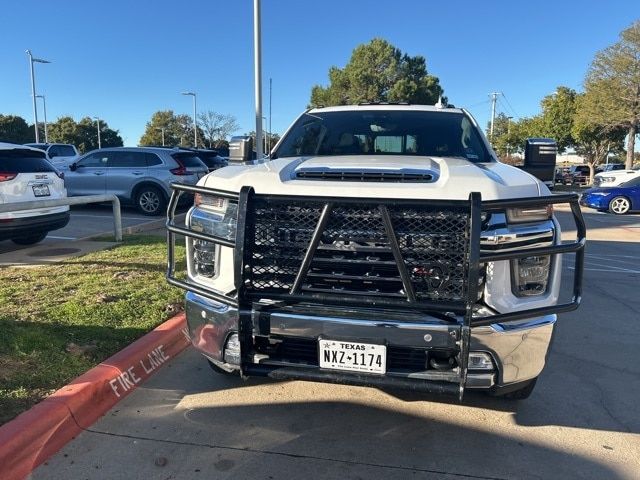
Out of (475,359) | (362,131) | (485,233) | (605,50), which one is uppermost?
(605,50)

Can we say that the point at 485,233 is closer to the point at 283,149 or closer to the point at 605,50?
the point at 283,149

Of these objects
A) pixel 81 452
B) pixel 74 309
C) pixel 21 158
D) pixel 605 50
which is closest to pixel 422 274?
pixel 81 452

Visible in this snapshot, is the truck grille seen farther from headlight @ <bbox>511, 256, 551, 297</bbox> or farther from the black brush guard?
headlight @ <bbox>511, 256, 551, 297</bbox>

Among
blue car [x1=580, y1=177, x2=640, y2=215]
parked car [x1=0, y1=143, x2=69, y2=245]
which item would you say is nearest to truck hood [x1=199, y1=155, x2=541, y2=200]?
parked car [x1=0, y1=143, x2=69, y2=245]

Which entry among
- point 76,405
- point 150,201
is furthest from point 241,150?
point 150,201

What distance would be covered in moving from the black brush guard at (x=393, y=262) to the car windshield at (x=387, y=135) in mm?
1663

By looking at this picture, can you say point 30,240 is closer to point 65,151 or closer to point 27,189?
point 27,189

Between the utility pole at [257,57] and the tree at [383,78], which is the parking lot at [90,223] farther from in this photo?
the tree at [383,78]

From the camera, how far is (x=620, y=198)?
17.4 metres

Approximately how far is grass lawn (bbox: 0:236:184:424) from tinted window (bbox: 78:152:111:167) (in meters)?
7.39

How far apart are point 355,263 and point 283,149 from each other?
2.16 m

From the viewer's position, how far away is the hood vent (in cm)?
299

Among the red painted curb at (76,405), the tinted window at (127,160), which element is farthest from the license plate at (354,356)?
the tinted window at (127,160)

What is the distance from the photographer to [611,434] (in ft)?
10.6
